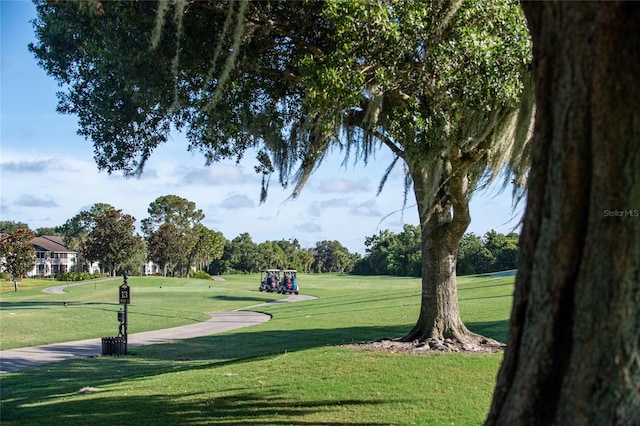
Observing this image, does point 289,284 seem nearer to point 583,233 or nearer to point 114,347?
point 114,347

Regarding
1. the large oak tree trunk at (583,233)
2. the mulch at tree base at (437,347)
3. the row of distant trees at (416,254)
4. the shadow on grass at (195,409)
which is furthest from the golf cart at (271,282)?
the large oak tree trunk at (583,233)

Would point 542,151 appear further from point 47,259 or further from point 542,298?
point 47,259

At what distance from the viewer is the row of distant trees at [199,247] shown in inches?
2090

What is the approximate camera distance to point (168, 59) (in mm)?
6828

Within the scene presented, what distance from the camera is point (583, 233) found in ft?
8.34

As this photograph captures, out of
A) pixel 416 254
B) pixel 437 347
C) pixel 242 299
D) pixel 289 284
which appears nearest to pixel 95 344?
pixel 437 347

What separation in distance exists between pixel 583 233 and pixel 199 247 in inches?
2600

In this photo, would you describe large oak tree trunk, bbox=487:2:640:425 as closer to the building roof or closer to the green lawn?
the green lawn

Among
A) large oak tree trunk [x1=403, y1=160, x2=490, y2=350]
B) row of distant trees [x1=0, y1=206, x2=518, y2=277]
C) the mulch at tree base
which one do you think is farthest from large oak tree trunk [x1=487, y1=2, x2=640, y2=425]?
row of distant trees [x1=0, y1=206, x2=518, y2=277]

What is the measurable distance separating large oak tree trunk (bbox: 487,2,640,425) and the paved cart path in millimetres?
11832

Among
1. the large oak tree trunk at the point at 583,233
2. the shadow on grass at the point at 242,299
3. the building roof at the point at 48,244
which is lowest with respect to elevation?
the shadow on grass at the point at 242,299

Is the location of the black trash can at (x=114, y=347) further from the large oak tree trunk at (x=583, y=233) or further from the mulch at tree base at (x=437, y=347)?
the large oak tree trunk at (x=583, y=233)

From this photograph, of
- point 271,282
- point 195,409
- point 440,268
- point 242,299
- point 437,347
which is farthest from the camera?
point 271,282

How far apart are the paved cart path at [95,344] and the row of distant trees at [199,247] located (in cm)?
2884
